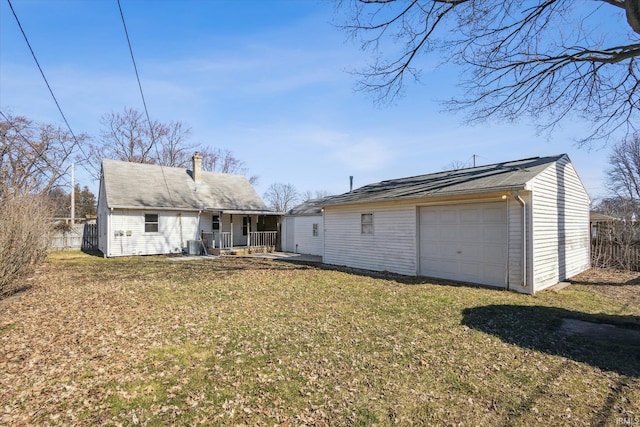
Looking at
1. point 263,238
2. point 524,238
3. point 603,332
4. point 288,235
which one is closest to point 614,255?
point 524,238

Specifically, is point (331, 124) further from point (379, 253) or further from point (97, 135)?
point (97, 135)

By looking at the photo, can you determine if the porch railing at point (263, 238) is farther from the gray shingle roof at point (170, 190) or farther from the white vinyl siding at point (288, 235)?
the gray shingle roof at point (170, 190)

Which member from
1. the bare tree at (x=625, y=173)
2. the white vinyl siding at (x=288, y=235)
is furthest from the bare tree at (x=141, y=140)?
the bare tree at (x=625, y=173)

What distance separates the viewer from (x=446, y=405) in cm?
330

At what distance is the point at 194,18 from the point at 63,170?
26272 mm

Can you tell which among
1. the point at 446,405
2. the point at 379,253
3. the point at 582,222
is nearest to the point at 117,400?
the point at 446,405

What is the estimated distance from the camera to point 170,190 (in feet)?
65.1

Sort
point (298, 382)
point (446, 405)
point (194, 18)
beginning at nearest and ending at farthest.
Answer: point (446, 405) → point (298, 382) → point (194, 18)

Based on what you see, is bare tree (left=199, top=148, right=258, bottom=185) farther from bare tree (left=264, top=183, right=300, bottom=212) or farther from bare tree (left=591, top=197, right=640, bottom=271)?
bare tree (left=591, top=197, right=640, bottom=271)

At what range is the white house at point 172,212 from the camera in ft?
56.3

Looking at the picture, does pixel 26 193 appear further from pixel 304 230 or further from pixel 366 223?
pixel 304 230

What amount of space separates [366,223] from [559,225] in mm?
6347

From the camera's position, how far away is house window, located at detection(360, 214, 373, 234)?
12656 millimetres

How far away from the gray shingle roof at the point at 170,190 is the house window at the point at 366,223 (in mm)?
9685
